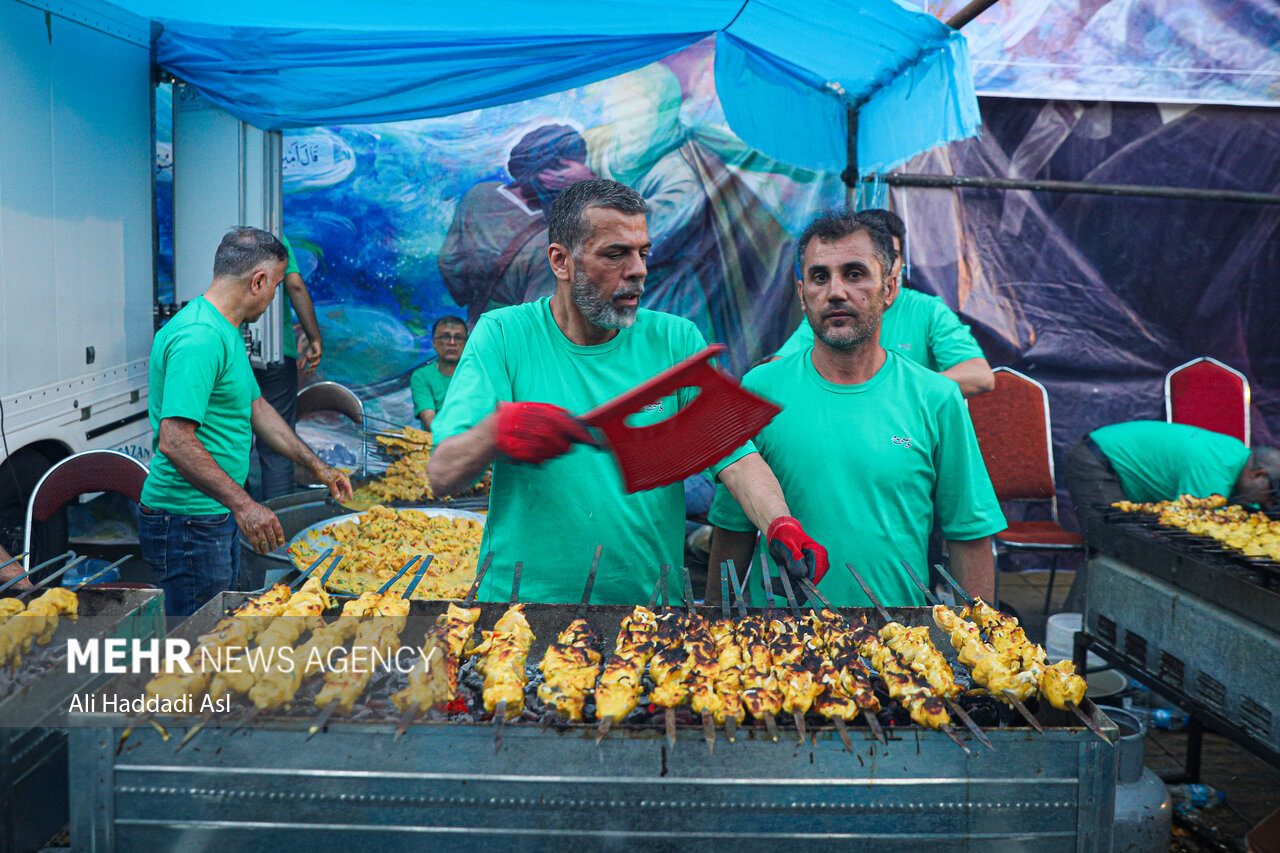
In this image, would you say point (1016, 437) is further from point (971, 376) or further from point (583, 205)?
point (583, 205)

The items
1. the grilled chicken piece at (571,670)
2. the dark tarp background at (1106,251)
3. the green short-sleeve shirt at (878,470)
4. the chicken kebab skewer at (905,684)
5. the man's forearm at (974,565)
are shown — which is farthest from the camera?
the dark tarp background at (1106,251)

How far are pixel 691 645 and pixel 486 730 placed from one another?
0.61m

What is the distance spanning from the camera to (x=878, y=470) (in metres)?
2.70

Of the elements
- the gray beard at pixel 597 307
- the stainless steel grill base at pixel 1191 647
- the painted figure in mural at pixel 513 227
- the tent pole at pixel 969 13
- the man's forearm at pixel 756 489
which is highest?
the tent pole at pixel 969 13

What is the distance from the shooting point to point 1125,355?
670cm

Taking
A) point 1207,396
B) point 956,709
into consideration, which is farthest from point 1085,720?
point 1207,396

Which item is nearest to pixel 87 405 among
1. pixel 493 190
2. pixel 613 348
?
pixel 493 190

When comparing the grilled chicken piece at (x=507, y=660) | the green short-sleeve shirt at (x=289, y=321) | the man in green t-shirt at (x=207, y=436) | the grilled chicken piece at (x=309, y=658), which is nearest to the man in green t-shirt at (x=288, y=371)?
the green short-sleeve shirt at (x=289, y=321)

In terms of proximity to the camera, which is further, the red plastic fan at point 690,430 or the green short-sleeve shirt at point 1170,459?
the green short-sleeve shirt at point 1170,459

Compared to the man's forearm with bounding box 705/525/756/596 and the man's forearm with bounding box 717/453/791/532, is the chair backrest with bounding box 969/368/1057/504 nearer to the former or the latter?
the man's forearm with bounding box 705/525/756/596

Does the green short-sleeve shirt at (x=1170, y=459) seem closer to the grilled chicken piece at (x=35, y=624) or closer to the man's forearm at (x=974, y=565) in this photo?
the man's forearm at (x=974, y=565)

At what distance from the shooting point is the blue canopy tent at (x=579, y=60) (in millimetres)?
4039

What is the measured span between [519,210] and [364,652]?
4700 mm

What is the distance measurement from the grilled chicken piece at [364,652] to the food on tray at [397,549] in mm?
1095
